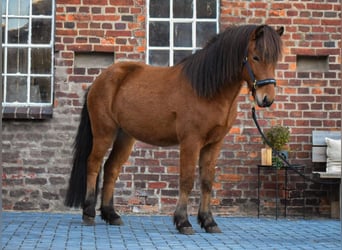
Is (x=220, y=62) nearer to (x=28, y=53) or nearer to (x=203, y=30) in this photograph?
(x=203, y=30)

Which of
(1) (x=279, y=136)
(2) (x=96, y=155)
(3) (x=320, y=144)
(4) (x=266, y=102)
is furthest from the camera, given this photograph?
(3) (x=320, y=144)

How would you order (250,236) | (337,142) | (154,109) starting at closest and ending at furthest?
(250,236) < (154,109) < (337,142)

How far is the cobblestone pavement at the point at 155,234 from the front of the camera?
516 cm

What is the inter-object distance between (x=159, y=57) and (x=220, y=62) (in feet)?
7.81

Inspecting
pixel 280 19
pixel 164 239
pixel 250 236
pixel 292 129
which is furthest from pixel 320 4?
pixel 164 239

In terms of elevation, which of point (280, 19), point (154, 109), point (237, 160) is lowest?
point (237, 160)

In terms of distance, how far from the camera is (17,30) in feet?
27.3

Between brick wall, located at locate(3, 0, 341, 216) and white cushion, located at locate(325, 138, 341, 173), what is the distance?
1.29 ft

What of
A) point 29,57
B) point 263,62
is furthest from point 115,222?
point 29,57

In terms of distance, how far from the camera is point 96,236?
5.73 metres

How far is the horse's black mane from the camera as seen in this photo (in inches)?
235

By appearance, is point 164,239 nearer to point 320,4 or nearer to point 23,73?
point 23,73

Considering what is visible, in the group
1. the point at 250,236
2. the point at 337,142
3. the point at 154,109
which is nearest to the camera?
the point at 250,236

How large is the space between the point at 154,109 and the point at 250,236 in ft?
5.23
